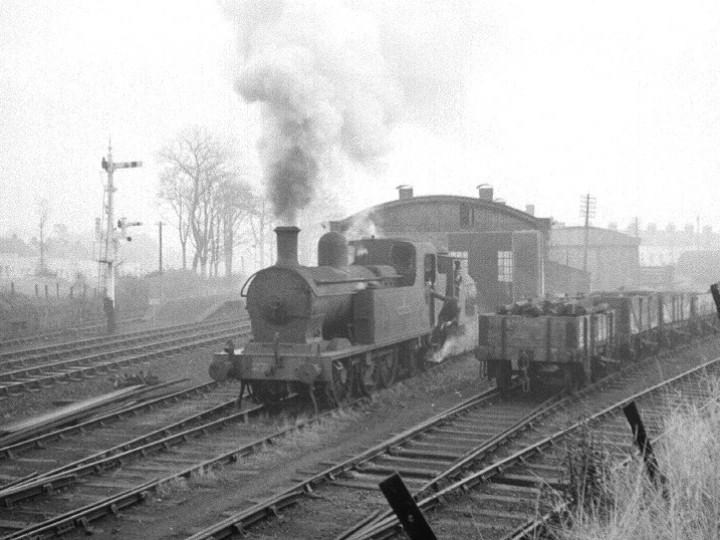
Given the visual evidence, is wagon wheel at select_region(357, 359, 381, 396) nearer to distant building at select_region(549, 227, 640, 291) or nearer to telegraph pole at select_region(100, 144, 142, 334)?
telegraph pole at select_region(100, 144, 142, 334)

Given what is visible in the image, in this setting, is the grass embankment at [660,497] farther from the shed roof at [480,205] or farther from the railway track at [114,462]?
the shed roof at [480,205]

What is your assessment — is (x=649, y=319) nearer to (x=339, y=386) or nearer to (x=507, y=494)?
(x=339, y=386)

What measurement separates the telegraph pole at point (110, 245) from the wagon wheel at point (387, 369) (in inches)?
474

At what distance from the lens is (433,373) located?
48.1ft

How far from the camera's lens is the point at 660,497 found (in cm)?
570

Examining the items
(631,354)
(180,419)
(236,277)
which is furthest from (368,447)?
(236,277)

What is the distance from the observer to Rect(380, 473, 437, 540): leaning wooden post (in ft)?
11.1

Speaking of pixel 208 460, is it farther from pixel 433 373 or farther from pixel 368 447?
pixel 433 373

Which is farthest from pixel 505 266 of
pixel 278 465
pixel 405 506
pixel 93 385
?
pixel 405 506

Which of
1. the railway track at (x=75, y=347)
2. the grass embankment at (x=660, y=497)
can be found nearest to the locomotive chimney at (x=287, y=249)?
the grass embankment at (x=660, y=497)

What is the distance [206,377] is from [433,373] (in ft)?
15.0

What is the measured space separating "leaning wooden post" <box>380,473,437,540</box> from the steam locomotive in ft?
22.5

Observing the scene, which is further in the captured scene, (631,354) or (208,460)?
(631,354)

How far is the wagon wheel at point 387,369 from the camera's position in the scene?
12.7 metres
